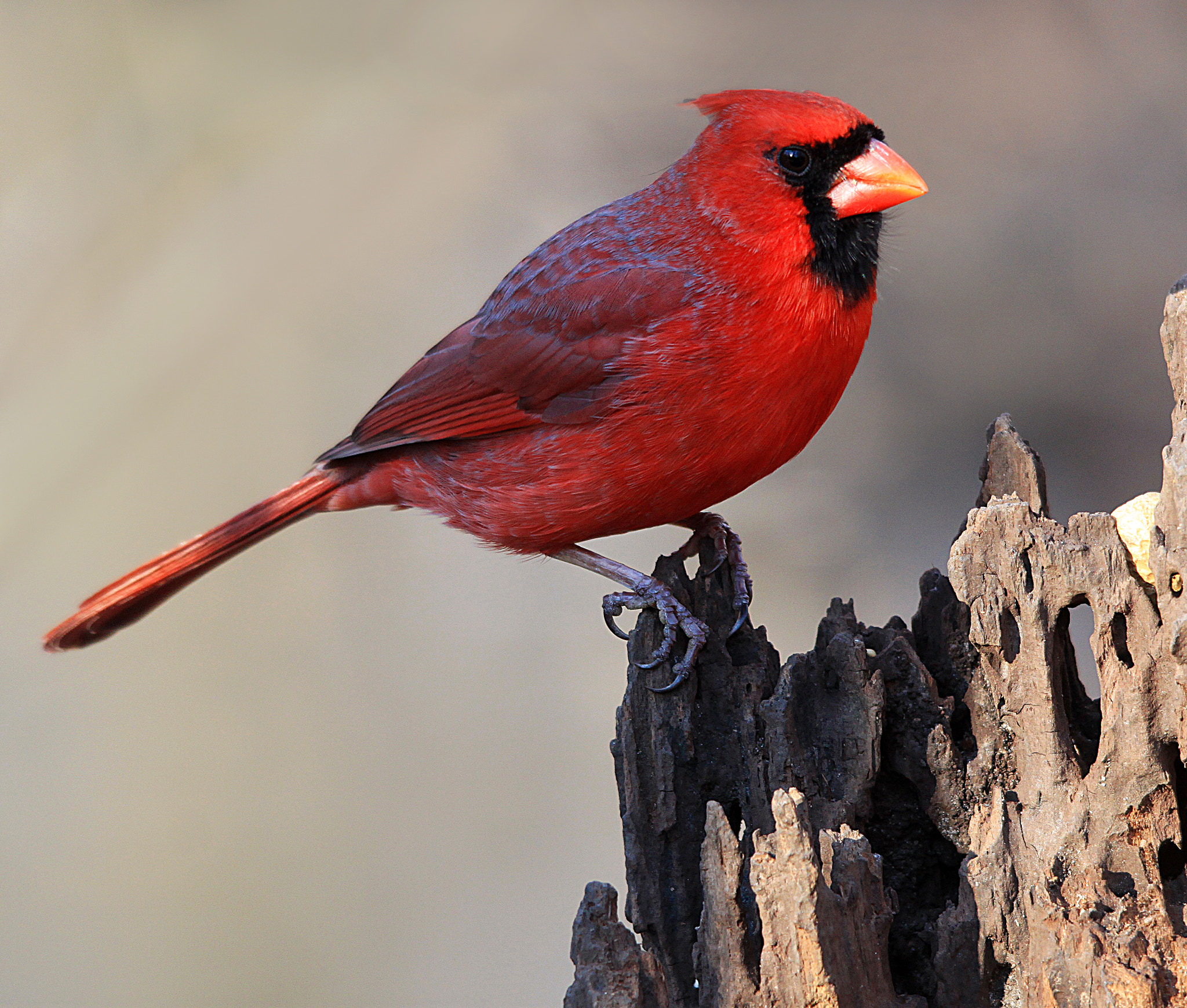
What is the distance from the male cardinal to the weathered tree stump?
8.5 inches

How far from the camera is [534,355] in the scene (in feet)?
6.32

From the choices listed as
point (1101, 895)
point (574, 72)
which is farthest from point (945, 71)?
point (1101, 895)

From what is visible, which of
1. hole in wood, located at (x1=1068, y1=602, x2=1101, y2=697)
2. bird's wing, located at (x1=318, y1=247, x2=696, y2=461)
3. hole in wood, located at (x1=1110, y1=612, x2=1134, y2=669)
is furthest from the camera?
hole in wood, located at (x1=1068, y1=602, x2=1101, y2=697)

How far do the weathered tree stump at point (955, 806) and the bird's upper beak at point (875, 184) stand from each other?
1.17ft

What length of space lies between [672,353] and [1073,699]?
686 millimetres

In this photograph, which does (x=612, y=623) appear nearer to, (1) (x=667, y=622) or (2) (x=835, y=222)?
(1) (x=667, y=622)

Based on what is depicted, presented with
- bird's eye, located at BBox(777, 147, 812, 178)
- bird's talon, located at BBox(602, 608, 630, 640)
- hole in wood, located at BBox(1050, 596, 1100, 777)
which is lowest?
hole in wood, located at BBox(1050, 596, 1100, 777)

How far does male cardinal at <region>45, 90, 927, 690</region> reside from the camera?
1.71 meters

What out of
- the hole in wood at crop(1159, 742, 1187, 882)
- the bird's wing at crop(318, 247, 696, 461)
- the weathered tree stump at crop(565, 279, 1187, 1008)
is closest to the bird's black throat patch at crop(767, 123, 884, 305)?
the bird's wing at crop(318, 247, 696, 461)

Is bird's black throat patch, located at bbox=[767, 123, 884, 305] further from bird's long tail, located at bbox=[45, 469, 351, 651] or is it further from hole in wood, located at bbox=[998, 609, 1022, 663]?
bird's long tail, located at bbox=[45, 469, 351, 651]

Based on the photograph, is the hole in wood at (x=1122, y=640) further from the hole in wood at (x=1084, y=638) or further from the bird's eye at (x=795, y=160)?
the hole in wood at (x=1084, y=638)

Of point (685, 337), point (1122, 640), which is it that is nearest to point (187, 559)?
point (685, 337)

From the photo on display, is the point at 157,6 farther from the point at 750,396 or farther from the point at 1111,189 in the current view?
the point at 1111,189

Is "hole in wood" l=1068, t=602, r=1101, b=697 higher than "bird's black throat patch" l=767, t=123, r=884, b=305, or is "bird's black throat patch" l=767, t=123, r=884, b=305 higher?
"bird's black throat patch" l=767, t=123, r=884, b=305
